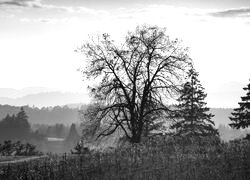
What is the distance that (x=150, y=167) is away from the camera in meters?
14.3

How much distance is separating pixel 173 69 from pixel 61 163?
554 inches

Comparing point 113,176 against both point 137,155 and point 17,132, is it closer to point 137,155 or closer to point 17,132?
point 137,155

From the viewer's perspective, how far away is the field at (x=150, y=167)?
1301 centimetres

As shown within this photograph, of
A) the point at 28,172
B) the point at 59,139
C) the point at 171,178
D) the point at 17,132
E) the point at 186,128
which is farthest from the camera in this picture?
the point at 59,139

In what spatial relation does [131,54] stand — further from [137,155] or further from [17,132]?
[17,132]

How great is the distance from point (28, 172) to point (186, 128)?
2582 cm

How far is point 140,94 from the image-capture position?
2761 centimetres

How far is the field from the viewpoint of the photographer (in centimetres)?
1301

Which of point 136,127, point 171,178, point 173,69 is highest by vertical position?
point 173,69

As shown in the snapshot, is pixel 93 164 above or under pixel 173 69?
under

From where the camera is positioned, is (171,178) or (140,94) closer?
(171,178)

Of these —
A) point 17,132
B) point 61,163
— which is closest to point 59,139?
point 17,132

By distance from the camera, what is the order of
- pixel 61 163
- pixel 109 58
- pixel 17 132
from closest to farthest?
pixel 61 163
pixel 109 58
pixel 17 132

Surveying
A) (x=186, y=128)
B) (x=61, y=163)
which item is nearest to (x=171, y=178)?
(x=61, y=163)
